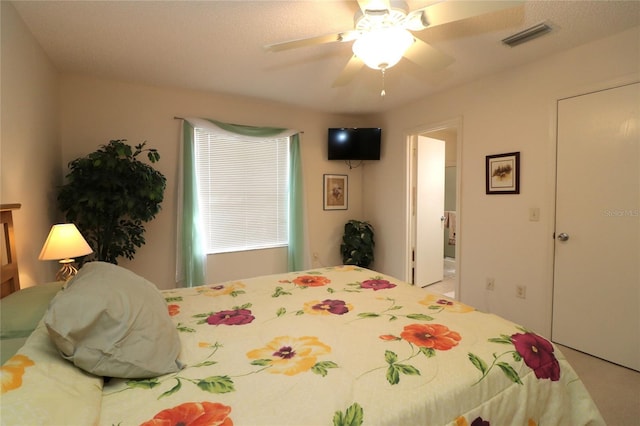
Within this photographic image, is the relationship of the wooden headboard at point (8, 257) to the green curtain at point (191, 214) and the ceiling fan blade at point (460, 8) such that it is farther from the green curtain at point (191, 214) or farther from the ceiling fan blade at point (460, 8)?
the ceiling fan blade at point (460, 8)

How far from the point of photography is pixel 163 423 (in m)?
0.82

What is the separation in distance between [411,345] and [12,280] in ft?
6.33

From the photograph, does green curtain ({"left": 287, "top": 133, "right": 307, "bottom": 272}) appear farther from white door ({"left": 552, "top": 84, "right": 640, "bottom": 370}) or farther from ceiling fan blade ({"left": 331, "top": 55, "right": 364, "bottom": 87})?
white door ({"left": 552, "top": 84, "right": 640, "bottom": 370})

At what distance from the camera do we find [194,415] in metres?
0.85

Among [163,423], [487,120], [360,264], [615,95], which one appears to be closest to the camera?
[163,423]

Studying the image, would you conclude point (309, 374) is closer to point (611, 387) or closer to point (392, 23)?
point (392, 23)

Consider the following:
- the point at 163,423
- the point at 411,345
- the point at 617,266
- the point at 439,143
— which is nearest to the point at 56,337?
the point at 163,423

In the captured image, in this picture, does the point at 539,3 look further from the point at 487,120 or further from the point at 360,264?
the point at 360,264

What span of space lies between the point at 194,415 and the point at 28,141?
2.18 m

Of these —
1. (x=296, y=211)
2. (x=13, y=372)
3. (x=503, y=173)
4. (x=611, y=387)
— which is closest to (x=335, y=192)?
(x=296, y=211)

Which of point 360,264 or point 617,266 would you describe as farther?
point 360,264

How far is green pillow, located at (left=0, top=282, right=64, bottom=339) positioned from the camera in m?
1.17

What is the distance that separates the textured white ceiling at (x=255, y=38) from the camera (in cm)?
185

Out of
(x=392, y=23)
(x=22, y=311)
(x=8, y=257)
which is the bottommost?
(x=22, y=311)
